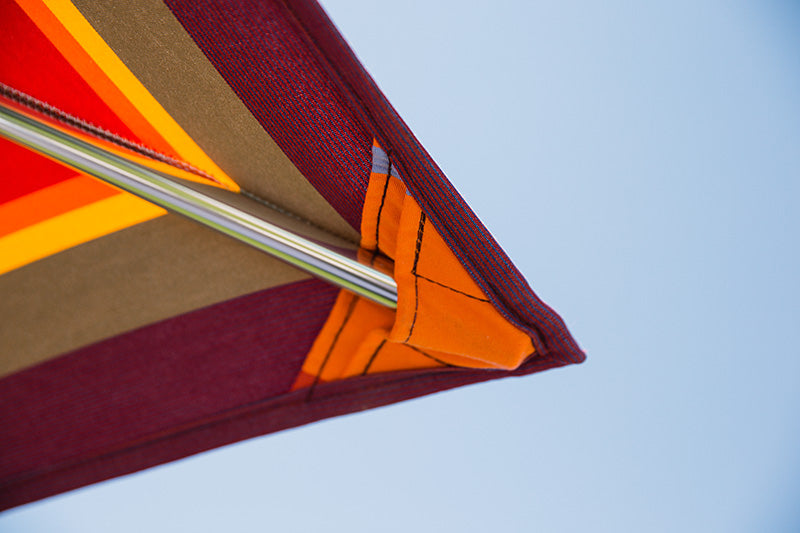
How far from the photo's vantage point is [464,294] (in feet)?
1.38

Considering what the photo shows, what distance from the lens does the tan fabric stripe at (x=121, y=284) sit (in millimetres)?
500

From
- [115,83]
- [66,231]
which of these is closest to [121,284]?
Answer: [66,231]

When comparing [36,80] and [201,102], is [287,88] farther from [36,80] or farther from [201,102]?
[36,80]

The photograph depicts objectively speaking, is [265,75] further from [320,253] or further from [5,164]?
[5,164]

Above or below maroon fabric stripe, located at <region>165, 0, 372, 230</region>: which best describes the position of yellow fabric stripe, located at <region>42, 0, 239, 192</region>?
above

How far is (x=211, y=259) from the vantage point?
505 millimetres

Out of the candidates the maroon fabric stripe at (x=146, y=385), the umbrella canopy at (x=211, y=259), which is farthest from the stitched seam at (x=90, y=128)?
the maroon fabric stripe at (x=146, y=385)

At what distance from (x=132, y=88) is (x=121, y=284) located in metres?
0.17

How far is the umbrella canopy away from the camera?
0.40 metres

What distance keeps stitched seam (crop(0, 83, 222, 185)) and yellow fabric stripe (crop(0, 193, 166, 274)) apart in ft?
0.16

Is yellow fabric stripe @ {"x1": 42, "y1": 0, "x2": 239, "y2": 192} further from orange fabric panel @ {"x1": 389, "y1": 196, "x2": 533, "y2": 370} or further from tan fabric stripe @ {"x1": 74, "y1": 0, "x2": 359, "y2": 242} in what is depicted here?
orange fabric panel @ {"x1": 389, "y1": 196, "x2": 533, "y2": 370}

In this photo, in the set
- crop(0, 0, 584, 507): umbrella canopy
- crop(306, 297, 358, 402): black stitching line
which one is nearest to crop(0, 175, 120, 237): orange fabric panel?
crop(0, 0, 584, 507): umbrella canopy

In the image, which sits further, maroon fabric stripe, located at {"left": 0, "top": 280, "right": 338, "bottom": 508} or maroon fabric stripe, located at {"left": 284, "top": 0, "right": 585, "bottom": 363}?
maroon fabric stripe, located at {"left": 0, "top": 280, "right": 338, "bottom": 508}

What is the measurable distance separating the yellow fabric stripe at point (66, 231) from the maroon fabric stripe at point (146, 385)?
89 mm
